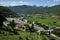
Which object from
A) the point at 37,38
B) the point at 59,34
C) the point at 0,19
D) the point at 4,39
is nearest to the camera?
the point at 4,39

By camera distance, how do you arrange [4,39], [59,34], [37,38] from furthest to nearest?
[59,34] < [37,38] < [4,39]

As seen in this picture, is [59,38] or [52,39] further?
[59,38]

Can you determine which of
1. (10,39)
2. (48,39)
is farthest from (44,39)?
(10,39)

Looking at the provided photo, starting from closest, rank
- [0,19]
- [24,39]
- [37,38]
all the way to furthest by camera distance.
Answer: [24,39], [37,38], [0,19]

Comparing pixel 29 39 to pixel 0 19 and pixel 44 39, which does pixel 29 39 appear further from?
pixel 0 19

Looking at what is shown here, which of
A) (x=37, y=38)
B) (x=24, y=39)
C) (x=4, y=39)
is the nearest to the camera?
(x=4, y=39)

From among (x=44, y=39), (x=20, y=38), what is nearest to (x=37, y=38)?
(x=44, y=39)

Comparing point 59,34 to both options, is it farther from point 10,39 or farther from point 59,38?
point 10,39

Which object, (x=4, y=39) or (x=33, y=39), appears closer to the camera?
(x=4, y=39)

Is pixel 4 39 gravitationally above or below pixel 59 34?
above
